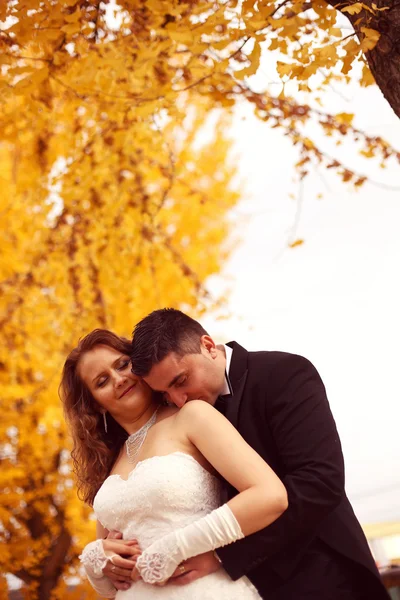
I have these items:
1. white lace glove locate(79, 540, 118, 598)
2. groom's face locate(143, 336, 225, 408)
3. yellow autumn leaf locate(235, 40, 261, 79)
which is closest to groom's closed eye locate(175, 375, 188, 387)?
groom's face locate(143, 336, 225, 408)

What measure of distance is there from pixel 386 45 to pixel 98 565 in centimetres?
199

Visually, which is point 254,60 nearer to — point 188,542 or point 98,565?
point 188,542

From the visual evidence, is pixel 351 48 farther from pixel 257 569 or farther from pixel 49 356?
pixel 49 356

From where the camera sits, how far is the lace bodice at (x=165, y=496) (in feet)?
7.38

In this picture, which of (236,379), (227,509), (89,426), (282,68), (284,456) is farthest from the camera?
(89,426)

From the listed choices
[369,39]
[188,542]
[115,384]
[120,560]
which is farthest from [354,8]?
[120,560]

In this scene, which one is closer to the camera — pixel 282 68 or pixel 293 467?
pixel 293 467

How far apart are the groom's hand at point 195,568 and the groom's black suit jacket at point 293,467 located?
5cm

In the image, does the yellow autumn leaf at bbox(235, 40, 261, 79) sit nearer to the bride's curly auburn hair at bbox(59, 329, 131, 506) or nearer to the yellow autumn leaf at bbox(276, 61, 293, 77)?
the yellow autumn leaf at bbox(276, 61, 293, 77)

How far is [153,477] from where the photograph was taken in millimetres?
2266

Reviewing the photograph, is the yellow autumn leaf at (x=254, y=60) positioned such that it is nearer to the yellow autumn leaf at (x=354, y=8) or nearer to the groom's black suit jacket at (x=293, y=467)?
the yellow autumn leaf at (x=354, y=8)

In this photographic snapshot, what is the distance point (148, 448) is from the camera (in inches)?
97.0

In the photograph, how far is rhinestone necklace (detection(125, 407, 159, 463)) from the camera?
2.56m

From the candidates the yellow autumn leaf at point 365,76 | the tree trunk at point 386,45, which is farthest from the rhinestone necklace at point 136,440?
the yellow autumn leaf at point 365,76
